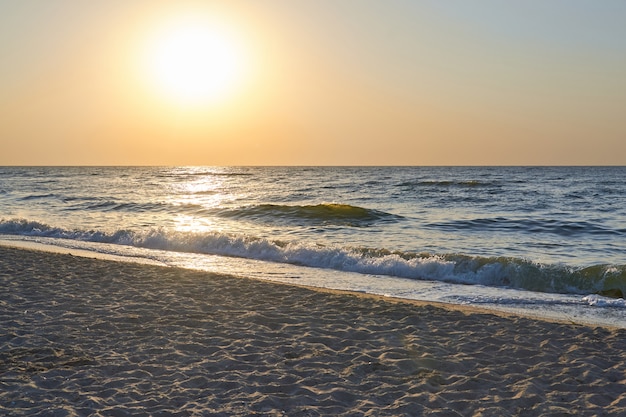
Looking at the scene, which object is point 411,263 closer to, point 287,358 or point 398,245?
point 398,245

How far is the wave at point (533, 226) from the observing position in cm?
2183

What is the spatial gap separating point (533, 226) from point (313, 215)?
10.5 meters

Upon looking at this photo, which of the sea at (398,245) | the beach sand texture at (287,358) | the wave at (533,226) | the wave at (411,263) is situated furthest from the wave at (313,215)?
the beach sand texture at (287,358)

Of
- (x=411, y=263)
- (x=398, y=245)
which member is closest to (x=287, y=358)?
(x=411, y=263)

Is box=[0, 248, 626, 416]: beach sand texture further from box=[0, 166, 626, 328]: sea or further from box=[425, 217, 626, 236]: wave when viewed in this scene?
box=[425, 217, 626, 236]: wave

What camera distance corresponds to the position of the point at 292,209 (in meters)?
30.7

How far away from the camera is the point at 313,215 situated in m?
28.7

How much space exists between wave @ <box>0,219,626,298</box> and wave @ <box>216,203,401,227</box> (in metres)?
7.85

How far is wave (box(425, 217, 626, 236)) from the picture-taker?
71.6 ft

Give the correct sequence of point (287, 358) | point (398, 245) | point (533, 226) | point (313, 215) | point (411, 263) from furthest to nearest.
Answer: point (313, 215), point (533, 226), point (398, 245), point (411, 263), point (287, 358)

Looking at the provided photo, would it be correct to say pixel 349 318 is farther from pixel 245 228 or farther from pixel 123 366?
pixel 245 228

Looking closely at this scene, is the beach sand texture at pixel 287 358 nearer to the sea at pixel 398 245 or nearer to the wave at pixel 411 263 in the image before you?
the sea at pixel 398 245

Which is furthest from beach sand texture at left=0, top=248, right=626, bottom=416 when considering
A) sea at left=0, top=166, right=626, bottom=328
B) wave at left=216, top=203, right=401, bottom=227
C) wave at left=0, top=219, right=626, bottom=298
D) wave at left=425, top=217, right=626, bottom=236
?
wave at left=216, top=203, right=401, bottom=227

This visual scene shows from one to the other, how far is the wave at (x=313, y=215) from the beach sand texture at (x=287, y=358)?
52.0 ft
